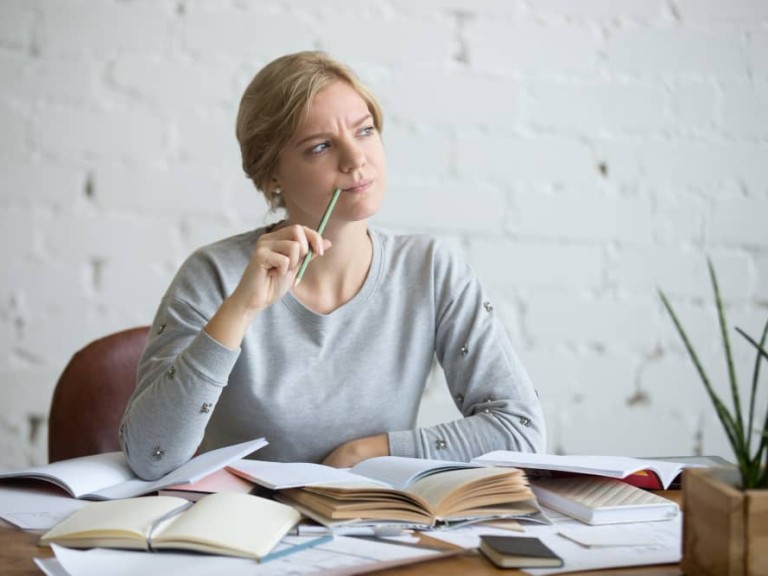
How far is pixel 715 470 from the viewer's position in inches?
31.7

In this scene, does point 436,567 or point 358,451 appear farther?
point 358,451

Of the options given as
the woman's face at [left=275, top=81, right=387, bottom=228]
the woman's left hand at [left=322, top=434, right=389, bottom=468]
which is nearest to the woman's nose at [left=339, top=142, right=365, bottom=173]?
the woman's face at [left=275, top=81, right=387, bottom=228]

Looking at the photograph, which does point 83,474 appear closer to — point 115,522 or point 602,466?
point 115,522

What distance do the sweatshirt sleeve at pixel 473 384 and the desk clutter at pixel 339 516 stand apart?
0.18 m

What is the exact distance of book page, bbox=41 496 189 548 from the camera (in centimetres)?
87

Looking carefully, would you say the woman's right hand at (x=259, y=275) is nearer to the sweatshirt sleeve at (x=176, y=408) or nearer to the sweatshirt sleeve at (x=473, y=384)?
the sweatshirt sleeve at (x=176, y=408)

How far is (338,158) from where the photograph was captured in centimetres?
143

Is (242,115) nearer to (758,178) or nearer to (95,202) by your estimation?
(95,202)

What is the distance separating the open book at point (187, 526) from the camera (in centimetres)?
85

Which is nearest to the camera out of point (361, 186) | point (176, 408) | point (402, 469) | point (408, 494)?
point (408, 494)

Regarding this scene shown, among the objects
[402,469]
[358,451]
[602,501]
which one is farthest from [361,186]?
[602,501]

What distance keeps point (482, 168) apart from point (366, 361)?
68 cm

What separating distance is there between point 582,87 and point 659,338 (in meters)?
0.55

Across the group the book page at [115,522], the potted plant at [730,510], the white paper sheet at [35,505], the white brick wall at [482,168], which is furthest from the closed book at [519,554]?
the white brick wall at [482,168]
